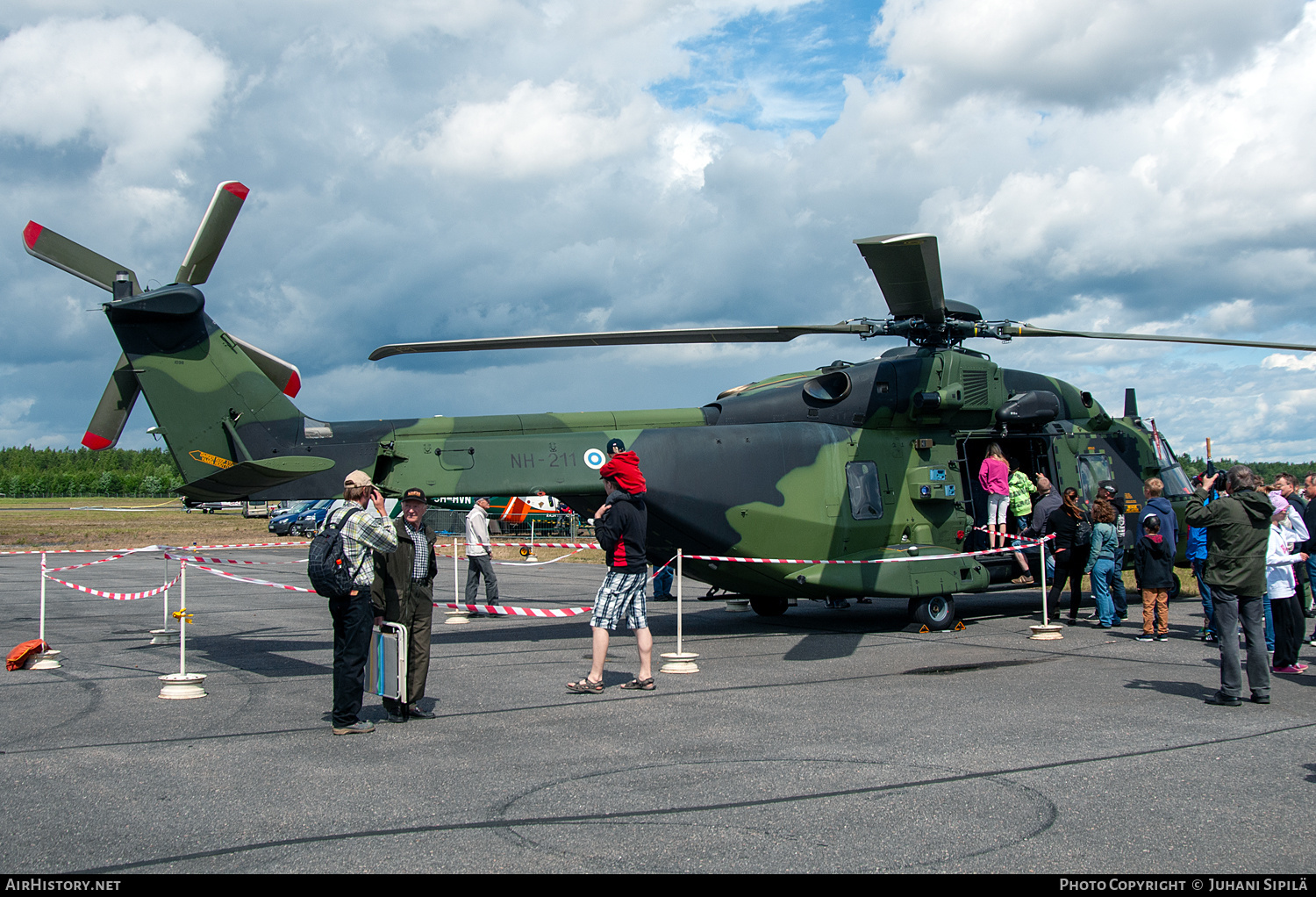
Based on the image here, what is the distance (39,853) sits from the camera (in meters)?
4.09

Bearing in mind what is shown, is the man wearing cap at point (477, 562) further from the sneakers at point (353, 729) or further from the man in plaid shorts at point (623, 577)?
the sneakers at point (353, 729)

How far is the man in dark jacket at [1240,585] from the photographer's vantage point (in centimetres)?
705

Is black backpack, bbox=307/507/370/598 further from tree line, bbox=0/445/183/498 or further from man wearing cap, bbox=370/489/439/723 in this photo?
tree line, bbox=0/445/183/498

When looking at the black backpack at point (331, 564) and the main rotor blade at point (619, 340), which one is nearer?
the black backpack at point (331, 564)

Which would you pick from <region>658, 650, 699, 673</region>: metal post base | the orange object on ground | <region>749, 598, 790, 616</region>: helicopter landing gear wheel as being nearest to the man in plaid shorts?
<region>658, 650, 699, 673</region>: metal post base

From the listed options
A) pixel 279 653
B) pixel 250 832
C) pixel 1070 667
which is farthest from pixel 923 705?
pixel 279 653

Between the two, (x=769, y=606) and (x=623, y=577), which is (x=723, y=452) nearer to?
(x=769, y=606)

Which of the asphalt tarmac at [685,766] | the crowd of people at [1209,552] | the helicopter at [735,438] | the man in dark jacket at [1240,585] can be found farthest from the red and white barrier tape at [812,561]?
the man in dark jacket at [1240,585]

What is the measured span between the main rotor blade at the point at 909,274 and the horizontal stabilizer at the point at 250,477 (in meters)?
5.68

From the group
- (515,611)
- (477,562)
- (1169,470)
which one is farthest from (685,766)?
(1169,470)

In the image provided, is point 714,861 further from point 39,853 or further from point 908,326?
point 908,326

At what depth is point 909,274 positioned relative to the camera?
9.35 m

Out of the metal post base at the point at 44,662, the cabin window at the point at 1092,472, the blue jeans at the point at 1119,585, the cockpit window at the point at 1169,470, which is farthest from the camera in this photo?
the cockpit window at the point at 1169,470

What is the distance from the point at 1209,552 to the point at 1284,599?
1695 mm
